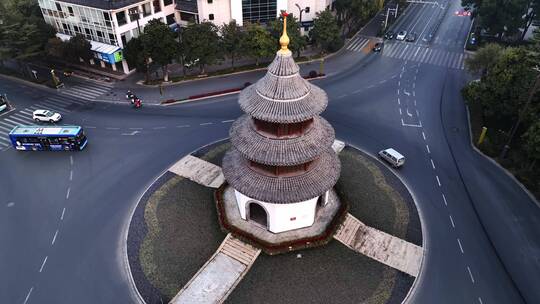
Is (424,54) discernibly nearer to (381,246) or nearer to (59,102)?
(381,246)

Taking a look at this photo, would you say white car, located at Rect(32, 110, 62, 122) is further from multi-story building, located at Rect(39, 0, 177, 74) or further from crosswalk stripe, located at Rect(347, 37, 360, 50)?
crosswalk stripe, located at Rect(347, 37, 360, 50)

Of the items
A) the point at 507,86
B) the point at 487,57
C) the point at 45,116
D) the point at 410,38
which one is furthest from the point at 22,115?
the point at 410,38

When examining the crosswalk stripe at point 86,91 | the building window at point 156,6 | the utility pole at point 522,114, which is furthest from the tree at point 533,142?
the building window at point 156,6

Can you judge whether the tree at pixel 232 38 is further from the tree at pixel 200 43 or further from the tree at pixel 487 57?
the tree at pixel 487 57

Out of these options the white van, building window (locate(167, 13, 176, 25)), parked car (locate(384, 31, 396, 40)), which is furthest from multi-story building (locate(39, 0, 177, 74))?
parked car (locate(384, 31, 396, 40))

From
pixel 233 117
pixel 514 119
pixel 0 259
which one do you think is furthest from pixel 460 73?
pixel 0 259

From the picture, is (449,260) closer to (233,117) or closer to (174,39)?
(233,117)
